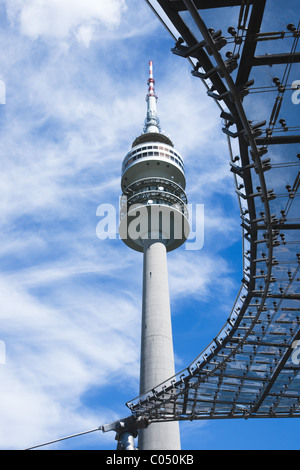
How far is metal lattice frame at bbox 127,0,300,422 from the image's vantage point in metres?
14.3

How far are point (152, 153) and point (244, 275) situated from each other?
42.3 m

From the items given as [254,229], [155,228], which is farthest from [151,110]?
[254,229]

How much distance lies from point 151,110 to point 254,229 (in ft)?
189

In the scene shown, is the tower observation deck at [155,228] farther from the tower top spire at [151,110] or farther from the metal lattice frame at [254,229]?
the metal lattice frame at [254,229]

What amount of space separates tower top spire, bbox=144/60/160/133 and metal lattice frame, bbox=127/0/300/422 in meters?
49.8

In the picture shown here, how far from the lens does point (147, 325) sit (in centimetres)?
4859

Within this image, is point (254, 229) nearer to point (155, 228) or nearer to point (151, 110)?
point (155, 228)

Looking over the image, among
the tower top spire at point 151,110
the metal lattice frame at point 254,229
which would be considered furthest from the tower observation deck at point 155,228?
the metal lattice frame at point 254,229

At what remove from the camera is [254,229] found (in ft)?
66.4

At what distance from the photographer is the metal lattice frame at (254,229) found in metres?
14.3

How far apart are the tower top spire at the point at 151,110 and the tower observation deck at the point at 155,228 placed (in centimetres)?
17

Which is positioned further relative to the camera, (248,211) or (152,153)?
(152,153)
